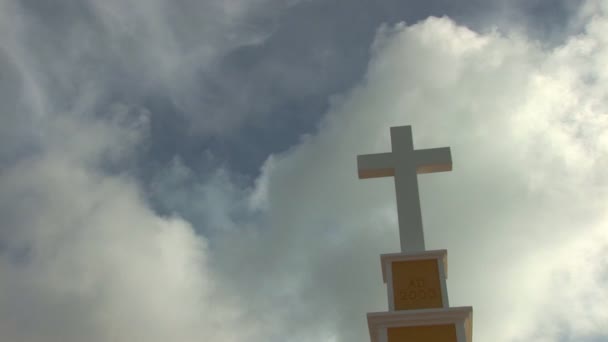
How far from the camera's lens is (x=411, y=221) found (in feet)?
35.5

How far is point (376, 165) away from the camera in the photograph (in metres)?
11.8

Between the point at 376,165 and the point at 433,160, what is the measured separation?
0.94 meters

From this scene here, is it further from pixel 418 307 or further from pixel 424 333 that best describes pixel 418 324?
pixel 418 307

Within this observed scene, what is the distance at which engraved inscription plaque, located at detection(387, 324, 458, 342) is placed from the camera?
9.66 m

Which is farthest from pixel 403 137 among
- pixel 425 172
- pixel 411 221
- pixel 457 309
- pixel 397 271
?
pixel 457 309

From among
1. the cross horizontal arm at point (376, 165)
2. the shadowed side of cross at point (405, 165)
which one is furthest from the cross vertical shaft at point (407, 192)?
the cross horizontal arm at point (376, 165)

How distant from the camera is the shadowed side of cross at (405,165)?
11047mm

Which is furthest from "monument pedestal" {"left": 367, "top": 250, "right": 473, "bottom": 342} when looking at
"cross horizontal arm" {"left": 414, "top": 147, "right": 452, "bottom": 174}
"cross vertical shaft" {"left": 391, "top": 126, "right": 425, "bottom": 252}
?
"cross horizontal arm" {"left": 414, "top": 147, "right": 452, "bottom": 174}

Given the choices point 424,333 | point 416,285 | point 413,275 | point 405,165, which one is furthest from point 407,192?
point 424,333

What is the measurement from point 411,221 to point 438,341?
6.37 feet

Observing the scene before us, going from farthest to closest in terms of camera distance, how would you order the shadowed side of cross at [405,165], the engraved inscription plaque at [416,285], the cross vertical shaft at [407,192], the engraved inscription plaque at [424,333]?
the shadowed side of cross at [405,165] < the cross vertical shaft at [407,192] < the engraved inscription plaque at [416,285] < the engraved inscription plaque at [424,333]

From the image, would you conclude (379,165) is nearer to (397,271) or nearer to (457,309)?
(397,271)

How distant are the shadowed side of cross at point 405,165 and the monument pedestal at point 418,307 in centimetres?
80

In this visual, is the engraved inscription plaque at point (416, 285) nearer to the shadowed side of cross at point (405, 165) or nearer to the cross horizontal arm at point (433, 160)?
the shadowed side of cross at point (405, 165)
